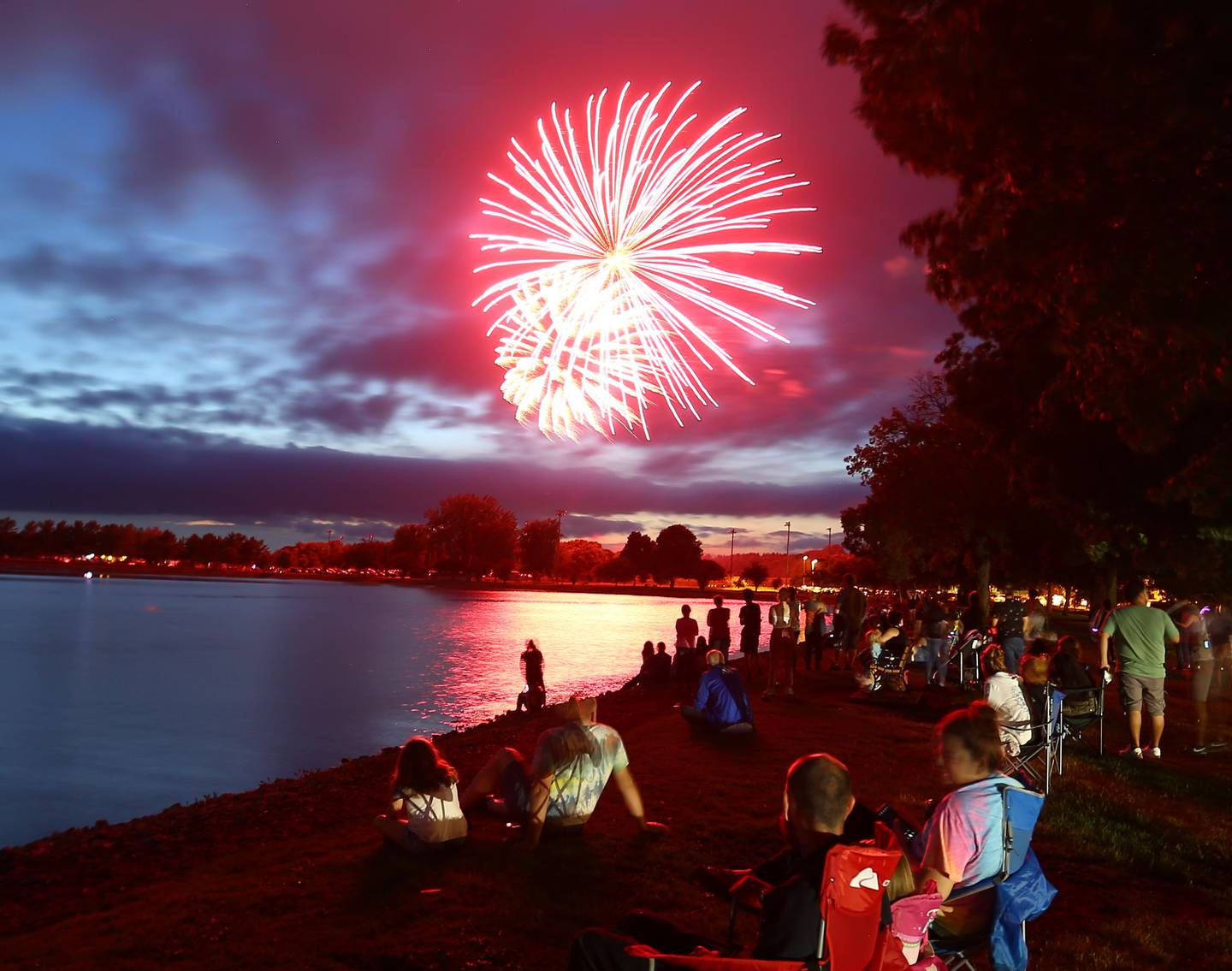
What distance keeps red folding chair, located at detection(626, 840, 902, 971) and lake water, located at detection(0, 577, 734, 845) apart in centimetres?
1278

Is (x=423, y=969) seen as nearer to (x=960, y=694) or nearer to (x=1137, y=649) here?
(x=1137, y=649)

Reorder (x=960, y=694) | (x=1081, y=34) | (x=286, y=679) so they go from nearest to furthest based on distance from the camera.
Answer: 1. (x=1081, y=34)
2. (x=960, y=694)
3. (x=286, y=679)

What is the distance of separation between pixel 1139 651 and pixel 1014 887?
811 centimetres

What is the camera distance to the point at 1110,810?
29.2 ft

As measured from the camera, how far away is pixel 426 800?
7.32m

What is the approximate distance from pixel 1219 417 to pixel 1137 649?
513 cm

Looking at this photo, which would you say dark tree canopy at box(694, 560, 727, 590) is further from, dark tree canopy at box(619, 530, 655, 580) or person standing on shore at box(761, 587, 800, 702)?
person standing on shore at box(761, 587, 800, 702)

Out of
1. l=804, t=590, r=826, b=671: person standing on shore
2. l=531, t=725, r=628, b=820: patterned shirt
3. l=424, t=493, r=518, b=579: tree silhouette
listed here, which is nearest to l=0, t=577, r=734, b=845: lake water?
l=804, t=590, r=826, b=671: person standing on shore

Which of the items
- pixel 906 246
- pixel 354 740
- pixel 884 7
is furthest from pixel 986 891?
pixel 354 740

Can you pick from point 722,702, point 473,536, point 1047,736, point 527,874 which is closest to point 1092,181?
point 1047,736

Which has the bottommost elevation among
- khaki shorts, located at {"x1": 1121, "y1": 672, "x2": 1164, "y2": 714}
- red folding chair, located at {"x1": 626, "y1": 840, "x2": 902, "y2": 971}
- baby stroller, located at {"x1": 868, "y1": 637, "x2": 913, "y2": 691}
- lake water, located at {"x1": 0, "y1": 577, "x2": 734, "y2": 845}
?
lake water, located at {"x1": 0, "y1": 577, "x2": 734, "y2": 845}

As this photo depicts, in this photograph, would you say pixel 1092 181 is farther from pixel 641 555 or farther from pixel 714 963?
pixel 641 555

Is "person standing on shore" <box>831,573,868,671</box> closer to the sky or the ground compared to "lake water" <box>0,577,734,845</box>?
closer to the sky

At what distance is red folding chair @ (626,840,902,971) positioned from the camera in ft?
10.6
